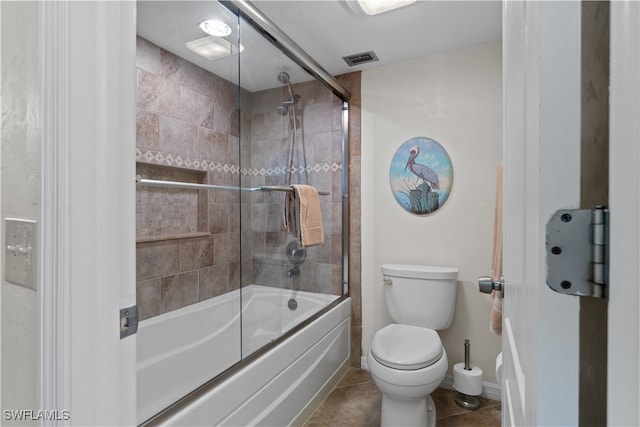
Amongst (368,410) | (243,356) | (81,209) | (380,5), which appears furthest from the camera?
(368,410)

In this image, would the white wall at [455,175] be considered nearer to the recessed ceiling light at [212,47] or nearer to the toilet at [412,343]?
the toilet at [412,343]

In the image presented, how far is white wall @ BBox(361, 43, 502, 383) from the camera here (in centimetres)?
198

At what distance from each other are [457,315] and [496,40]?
1.74 meters

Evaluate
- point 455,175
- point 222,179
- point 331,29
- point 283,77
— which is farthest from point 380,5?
point 222,179

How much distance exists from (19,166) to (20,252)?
16 centimetres

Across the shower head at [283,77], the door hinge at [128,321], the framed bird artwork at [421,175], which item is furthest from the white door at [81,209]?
the framed bird artwork at [421,175]

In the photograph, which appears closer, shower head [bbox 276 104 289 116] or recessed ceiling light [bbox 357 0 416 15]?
recessed ceiling light [bbox 357 0 416 15]

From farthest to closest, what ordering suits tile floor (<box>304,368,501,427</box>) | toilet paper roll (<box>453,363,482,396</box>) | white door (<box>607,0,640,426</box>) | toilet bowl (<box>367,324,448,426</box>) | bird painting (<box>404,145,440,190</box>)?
1. bird painting (<box>404,145,440,190</box>)
2. toilet paper roll (<box>453,363,482,396</box>)
3. tile floor (<box>304,368,501,427</box>)
4. toilet bowl (<box>367,324,448,426</box>)
5. white door (<box>607,0,640,426</box>)

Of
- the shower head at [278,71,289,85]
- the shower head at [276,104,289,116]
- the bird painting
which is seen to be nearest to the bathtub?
the bird painting

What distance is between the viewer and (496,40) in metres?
1.91

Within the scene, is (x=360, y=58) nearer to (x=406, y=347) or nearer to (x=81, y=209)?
(x=406, y=347)

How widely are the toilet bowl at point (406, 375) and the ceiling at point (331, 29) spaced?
1.68 meters

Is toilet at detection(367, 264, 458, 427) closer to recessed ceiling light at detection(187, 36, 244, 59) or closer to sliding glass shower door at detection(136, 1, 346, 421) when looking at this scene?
sliding glass shower door at detection(136, 1, 346, 421)

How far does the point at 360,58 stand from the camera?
2131 millimetres
